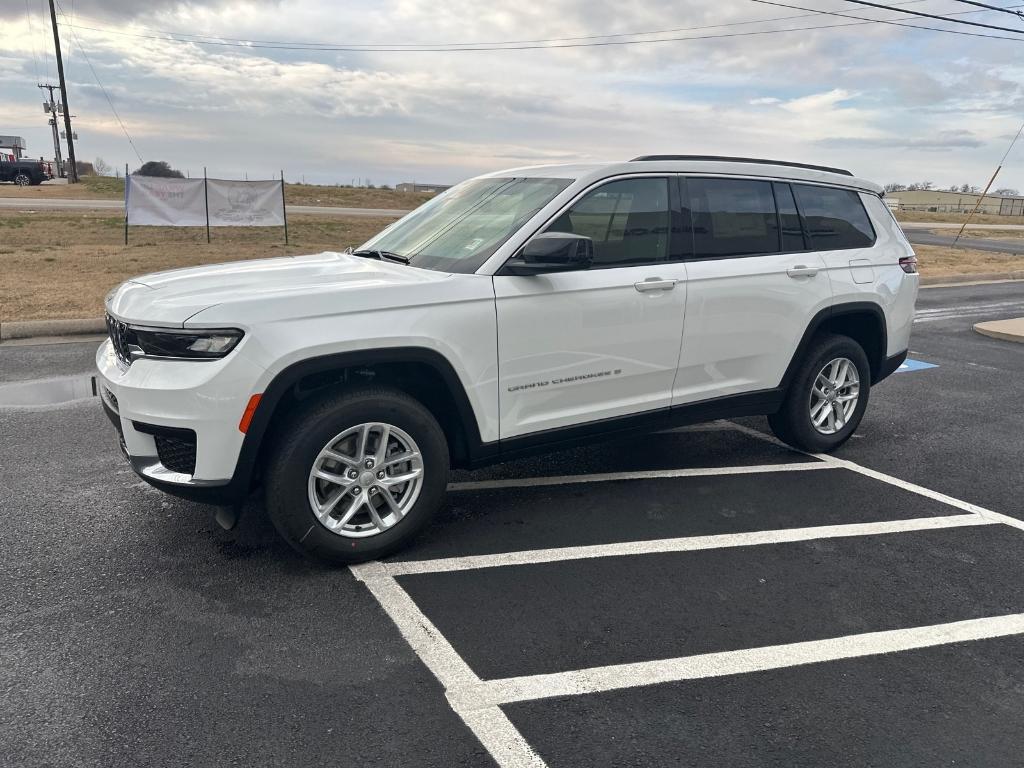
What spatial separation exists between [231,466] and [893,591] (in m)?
3.07

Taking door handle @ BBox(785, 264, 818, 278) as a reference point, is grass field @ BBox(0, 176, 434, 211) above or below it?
above

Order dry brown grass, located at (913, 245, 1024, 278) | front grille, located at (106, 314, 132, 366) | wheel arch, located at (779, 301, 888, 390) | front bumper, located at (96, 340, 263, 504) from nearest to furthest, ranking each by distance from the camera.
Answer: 1. front bumper, located at (96, 340, 263, 504)
2. front grille, located at (106, 314, 132, 366)
3. wheel arch, located at (779, 301, 888, 390)
4. dry brown grass, located at (913, 245, 1024, 278)

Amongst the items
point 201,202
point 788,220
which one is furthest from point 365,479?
point 201,202

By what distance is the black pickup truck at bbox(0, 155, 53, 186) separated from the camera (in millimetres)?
38531

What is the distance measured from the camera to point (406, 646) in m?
3.05

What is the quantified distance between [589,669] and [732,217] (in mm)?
2969

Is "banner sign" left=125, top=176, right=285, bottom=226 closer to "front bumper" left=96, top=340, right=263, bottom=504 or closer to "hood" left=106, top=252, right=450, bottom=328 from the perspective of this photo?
"hood" left=106, top=252, right=450, bottom=328

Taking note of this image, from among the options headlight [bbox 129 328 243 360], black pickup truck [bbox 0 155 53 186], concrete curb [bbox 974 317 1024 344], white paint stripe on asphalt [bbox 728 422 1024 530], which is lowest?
white paint stripe on asphalt [bbox 728 422 1024 530]

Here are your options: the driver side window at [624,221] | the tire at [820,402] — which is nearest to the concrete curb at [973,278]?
the tire at [820,402]

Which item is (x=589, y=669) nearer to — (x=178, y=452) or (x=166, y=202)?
(x=178, y=452)

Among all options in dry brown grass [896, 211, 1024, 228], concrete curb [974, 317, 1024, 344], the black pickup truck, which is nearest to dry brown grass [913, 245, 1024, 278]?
concrete curb [974, 317, 1024, 344]

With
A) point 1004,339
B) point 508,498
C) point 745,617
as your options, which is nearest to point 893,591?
point 745,617

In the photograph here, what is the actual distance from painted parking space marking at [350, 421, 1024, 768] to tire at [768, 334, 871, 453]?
111 cm

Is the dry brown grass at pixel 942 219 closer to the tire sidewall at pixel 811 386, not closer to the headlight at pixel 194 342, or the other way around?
the tire sidewall at pixel 811 386
